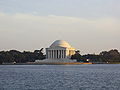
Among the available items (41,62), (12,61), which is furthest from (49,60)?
(12,61)

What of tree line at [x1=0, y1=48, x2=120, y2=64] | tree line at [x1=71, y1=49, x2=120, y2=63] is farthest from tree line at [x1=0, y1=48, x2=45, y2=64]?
tree line at [x1=71, y1=49, x2=120, y2=63]

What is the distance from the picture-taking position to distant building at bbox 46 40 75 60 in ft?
574

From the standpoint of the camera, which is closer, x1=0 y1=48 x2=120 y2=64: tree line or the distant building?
x1=0 y1=48 x2=120 y2=64: tree line

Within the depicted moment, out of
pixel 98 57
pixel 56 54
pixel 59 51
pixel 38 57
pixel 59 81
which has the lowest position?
pixel 59 81

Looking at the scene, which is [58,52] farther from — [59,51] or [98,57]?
[98,57]

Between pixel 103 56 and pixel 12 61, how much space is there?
44.8 metres

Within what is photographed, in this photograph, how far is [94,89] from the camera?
132 feet

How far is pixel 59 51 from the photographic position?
578ft

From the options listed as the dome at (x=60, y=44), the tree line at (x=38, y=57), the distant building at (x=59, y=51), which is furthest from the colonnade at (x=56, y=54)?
the tree line at (x=38, y=57)

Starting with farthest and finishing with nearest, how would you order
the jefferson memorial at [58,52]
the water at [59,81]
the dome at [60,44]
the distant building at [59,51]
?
the dome at [60,44] < the distant building at [59,51] < the jefferson memorial at [58,52] < the water at [59,81]

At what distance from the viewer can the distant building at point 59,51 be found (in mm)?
175062

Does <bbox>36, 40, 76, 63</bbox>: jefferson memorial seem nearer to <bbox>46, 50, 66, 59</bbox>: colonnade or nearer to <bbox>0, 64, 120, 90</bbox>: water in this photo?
<bbox>46, 50, 66, 59</bbox>: colonnade

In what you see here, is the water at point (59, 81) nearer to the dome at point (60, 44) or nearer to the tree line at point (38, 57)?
the tree line at point (38, 57)

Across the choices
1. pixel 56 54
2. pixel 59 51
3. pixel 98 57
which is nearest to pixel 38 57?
pixel 56 54
